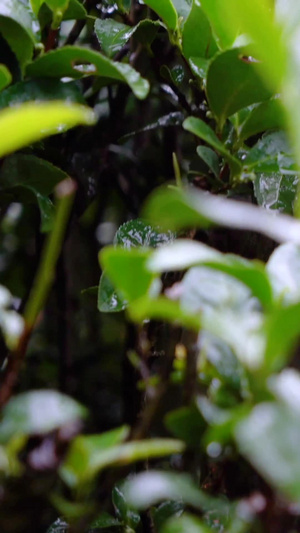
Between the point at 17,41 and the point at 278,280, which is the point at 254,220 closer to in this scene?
the point at 278,280

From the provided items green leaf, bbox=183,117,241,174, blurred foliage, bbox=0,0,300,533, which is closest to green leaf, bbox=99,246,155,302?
blurred foliage, bbox=0,0,300,533

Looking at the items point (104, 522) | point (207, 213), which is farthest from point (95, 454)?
point (104, 522)

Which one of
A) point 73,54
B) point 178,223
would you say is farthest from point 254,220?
point 73,54

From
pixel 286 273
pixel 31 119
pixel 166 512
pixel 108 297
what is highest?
pixel 31 119

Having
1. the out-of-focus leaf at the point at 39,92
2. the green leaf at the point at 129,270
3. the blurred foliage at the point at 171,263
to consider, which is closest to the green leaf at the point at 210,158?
the blurred foliage at the point at 171,263

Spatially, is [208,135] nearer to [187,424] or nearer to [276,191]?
[276,191]

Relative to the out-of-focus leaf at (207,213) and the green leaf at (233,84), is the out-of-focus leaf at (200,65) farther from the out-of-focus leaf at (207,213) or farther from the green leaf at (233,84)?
the out-of-focus leaf at (207,213)
